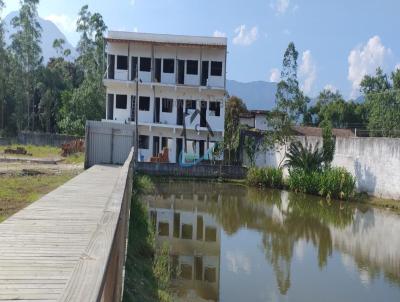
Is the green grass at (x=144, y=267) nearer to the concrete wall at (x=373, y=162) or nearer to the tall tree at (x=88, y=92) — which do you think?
the concrete wall at (x=373, y=162)

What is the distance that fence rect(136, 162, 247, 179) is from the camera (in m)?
27.4

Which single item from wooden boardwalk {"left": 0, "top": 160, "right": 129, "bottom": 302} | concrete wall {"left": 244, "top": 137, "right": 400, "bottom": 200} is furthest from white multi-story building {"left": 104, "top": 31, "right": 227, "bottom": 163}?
wooden boardwalk {"left": 0, "top": 160, "right": 129, "bottom": 302}

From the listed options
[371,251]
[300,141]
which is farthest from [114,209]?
[300,141]

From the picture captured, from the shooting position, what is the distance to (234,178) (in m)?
28.0

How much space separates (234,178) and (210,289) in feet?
62.1

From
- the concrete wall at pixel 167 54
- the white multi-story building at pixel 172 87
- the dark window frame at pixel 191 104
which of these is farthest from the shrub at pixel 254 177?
the concrete wall at pixel 167 54

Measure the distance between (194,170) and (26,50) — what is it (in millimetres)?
28751

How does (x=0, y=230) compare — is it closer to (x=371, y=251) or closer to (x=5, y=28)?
(x=371, y=251)

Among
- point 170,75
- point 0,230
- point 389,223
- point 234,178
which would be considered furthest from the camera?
point 170,75

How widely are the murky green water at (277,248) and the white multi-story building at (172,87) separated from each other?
10849mm

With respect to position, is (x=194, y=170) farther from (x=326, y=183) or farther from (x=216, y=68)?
(x=326, y=183)

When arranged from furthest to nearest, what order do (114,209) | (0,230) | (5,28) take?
(5,28)
(0,230)
(114,209)

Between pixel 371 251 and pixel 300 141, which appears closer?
pixel 371 251

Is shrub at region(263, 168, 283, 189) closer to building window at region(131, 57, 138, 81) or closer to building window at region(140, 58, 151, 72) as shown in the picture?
building window at region(140, 58, 151, 72)
